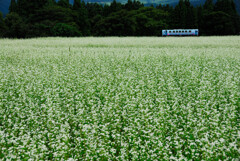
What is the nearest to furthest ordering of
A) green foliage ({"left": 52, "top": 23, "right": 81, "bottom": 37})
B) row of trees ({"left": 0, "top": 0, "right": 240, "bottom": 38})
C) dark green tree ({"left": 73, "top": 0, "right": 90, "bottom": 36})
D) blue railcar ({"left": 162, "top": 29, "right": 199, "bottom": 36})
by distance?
green foliage ({"left": 52, "top": 23, "right": 81, "bottom": 37}) → blue railcar ({"left": 162, "top": 29, "right": 199, "bottom": 36}) → row of trees ({"left": 0, "top": 0, "right": 240, "bottom": 38}) → dark green tree ({"left": 73, "top": 0, "right": 90, "bottom": 36})

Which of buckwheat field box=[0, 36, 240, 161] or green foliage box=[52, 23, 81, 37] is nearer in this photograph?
buckwheat field box=[0, 36, 240, 161]

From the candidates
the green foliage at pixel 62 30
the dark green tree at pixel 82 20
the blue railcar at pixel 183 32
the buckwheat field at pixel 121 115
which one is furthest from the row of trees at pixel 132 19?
the buckwheat field at pixel 121 115

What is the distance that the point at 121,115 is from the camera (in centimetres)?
786

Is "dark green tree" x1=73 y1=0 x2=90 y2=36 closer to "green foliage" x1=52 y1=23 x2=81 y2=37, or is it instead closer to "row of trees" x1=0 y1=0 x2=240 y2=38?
"row of trees" x1=0 y1=0 x2=240 y2=38

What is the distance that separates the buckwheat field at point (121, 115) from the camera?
5484 millimetres

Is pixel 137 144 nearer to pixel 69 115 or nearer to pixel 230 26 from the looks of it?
pixel 69 115

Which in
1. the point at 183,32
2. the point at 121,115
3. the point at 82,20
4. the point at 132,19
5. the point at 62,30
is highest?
the point at 82,20

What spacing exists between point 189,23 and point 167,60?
180 ft

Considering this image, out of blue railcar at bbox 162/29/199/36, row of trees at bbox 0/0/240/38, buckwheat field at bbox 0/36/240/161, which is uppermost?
row of trees at bbox 0/0/240/38

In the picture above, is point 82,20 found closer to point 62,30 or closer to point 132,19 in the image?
point 132,19

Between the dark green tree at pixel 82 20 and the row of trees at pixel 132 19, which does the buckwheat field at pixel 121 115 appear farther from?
the dark green tree at pixel 82 20

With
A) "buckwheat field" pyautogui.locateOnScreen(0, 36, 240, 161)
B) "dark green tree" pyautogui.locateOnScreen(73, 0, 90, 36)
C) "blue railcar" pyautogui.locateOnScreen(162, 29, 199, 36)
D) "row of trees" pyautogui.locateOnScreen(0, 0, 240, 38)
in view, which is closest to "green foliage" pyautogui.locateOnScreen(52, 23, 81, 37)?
"row of trees" pyautogui.locateOnScreen(0, 0, 240, 38)

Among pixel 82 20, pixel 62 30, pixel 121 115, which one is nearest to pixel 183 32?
pixel 82 20

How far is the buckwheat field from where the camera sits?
5.48 metres
